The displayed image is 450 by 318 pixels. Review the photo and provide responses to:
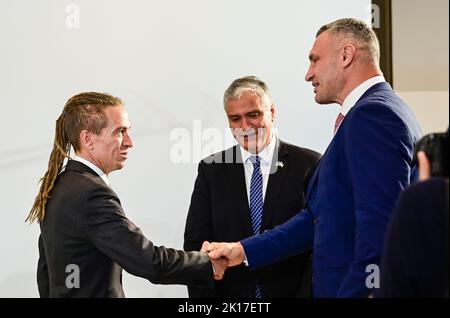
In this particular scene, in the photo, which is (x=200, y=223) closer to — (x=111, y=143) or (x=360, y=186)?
(x=111, y=143)

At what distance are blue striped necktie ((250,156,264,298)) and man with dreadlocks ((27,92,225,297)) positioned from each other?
1.11ft

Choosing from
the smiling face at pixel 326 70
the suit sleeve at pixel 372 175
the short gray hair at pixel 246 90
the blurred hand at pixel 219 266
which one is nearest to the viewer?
the suit sleeve at pixel 372 175

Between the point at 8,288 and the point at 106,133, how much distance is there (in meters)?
1.22

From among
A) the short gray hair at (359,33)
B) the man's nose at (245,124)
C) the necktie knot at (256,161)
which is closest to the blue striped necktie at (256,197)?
the necktie knot at (256,161)

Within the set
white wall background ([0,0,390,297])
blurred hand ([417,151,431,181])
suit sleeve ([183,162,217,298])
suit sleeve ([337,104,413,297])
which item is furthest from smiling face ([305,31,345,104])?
blurred hand ([417,151,431,181])

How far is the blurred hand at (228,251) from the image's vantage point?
9.30 feet

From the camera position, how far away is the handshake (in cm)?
282

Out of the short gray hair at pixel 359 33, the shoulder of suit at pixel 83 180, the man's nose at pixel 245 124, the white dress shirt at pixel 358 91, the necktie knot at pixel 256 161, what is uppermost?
the short gray hair at pixel 359 33

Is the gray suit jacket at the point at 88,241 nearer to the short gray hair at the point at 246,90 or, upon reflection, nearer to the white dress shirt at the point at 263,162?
the white dress shirt at the point at 263,162

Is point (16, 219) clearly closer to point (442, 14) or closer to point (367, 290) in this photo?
point (367, 290)

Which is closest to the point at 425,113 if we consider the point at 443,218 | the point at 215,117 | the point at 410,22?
the point at 410,22

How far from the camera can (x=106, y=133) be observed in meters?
2.67

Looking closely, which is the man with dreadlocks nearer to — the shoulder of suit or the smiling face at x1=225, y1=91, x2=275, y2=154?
the shoulder of suit

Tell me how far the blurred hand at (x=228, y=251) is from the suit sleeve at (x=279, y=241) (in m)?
0.02
